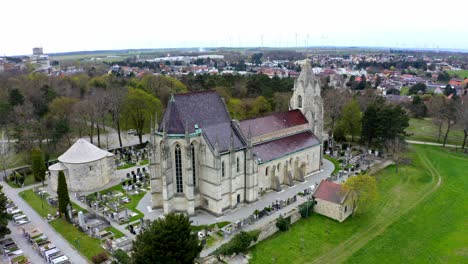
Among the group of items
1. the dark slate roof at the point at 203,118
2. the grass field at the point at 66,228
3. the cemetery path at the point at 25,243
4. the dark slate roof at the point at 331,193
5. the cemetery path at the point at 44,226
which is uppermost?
the dark slate roof at the point at 203,118

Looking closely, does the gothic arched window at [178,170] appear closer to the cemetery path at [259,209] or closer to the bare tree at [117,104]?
the cemetery path at [259,209]

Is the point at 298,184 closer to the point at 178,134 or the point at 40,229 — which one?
the point at 178,134

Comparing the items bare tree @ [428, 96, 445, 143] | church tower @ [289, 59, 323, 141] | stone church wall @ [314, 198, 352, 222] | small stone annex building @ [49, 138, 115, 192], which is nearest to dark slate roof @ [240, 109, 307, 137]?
church tower @ [289, 59, 323, 141]

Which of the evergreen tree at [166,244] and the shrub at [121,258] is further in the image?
the shrub at [121,258]

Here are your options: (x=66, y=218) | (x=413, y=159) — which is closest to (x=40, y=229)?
(x=66, y=218)

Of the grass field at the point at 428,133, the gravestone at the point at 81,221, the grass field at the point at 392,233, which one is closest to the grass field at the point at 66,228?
the gravestone at the point at 81,221

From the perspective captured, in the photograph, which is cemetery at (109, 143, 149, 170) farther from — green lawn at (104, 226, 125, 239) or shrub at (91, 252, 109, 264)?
shrub at (91, 252, 109, 264)

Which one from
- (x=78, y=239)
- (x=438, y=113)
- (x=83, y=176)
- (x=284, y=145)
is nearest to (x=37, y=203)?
(x=83, y=176)
